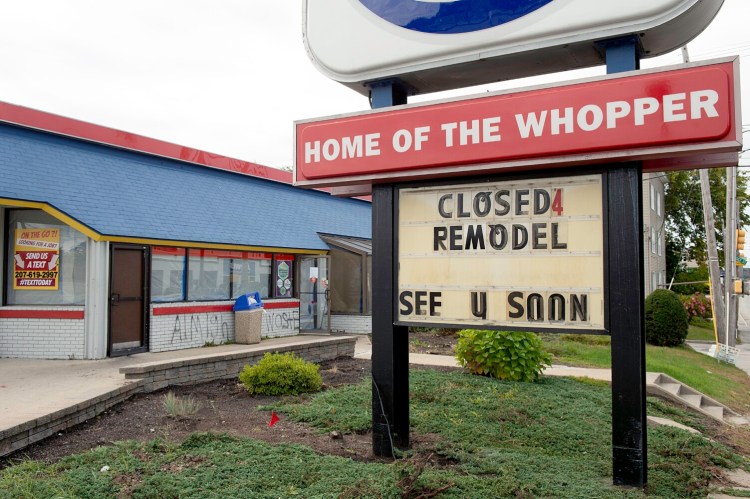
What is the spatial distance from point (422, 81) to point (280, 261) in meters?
10.7

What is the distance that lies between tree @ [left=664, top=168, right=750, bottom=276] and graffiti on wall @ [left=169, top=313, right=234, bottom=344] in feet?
124

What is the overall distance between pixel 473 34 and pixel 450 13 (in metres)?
0.33

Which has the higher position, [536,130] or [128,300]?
[536,130]

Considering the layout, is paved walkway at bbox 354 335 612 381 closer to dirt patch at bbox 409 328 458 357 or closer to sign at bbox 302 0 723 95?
dirt patch at bbox 409 328 458 357

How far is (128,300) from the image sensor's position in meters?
12.0

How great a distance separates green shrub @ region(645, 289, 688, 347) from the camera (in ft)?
64.0

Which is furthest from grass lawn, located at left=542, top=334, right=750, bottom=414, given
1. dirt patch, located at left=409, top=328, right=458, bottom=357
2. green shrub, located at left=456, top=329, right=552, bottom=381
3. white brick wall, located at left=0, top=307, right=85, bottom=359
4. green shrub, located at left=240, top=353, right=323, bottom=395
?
white brick wall, located at left=0, top=307, right=85, bottom=359

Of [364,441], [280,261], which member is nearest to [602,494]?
[364,441]

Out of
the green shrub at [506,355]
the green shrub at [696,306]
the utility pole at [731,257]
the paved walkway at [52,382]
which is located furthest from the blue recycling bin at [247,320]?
the green shrub at [696,306]

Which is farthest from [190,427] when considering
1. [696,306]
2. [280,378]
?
[696,306]

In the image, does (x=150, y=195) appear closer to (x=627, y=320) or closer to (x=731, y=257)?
(x=627, y=320)

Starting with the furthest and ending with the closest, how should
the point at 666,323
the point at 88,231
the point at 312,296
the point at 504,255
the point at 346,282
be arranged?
the point at 666,323, the point at 346,282, the point at 312,296, the point at 88,231, the point at 504,255

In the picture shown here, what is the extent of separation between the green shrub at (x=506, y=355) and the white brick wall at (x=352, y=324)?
735cm

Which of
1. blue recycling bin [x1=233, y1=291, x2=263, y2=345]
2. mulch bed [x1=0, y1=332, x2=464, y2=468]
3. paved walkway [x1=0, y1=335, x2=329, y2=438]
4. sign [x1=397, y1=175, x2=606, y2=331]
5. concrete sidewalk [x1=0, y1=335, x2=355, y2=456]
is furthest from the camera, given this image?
blue recycling bin [x1=233, y1=291, x2=263, y2=345]
